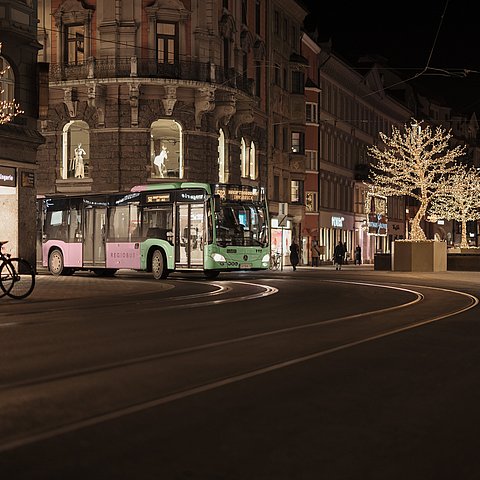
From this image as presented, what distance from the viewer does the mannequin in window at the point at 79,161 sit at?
52.8m

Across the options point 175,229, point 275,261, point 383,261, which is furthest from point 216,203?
point 275,261

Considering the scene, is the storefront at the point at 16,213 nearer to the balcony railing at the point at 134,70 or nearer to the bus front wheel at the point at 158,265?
the bus front wheel at the point at 158,265

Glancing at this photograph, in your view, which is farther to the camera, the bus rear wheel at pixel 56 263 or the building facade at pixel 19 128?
the bus rear wheel at pixel 56 263

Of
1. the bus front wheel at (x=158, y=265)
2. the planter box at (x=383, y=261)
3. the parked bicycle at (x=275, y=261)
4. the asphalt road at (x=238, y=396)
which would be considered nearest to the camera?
the asphalt road at (x=238, y=396)

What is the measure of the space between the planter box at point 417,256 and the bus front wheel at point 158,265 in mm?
16224

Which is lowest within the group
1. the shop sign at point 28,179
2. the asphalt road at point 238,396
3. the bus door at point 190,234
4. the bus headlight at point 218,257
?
the asphalt road at point 238,396

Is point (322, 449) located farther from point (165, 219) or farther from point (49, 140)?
point (49, 140)

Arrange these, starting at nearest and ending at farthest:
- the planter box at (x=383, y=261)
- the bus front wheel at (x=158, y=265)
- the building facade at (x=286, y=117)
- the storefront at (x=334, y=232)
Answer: the bus front wheel at (x=158, y=265) < the planter box at (x=383, y=261) < the building facade at (x=286, y=117) < the storefront at (x=334, y=232)

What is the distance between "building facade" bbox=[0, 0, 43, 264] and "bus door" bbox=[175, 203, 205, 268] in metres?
4.87

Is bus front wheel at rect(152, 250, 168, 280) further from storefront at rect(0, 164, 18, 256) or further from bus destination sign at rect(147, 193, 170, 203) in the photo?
storefront at rect(0, 164, 18, 256)

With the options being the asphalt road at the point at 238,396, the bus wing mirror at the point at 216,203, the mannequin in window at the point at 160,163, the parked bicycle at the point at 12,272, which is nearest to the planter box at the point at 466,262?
the mannequin in window at the point at 160,163

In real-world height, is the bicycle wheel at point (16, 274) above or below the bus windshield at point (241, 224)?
below

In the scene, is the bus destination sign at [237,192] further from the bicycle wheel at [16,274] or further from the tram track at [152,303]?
the bicycle wheel at [16,274]

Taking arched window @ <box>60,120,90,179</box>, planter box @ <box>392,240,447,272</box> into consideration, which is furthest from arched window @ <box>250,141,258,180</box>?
planter box @ <box>392,240,447,272</box>
